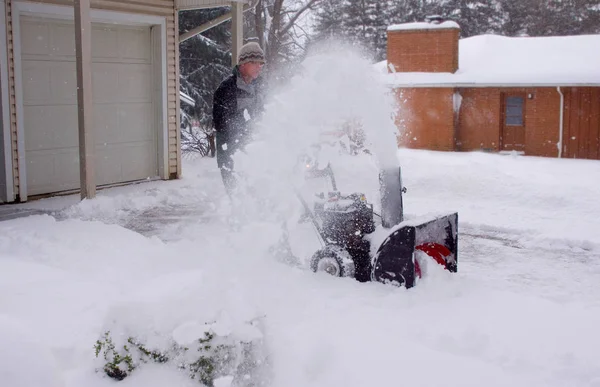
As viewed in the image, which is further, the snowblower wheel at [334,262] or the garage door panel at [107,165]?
the garage door panel at [107,165]

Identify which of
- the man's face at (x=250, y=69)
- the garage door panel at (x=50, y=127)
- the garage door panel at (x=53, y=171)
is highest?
the man's face at (x=250, y=69)

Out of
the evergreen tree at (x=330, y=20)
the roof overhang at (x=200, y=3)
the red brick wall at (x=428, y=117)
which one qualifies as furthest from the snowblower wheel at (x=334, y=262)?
the evergreen tree at (x=330, y=20)

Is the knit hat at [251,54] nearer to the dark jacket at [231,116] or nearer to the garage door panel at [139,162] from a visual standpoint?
the dark jacket at [231,116]

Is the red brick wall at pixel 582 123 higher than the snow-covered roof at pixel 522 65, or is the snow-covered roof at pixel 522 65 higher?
the snow-covered roof at pixel 522 65

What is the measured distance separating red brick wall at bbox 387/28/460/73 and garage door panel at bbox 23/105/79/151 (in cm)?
1593

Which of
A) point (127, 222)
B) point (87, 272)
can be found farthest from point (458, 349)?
point (127, 222)

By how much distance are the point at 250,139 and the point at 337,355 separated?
321cm

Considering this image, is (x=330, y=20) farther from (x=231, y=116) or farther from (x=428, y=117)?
(x=231, y=116)

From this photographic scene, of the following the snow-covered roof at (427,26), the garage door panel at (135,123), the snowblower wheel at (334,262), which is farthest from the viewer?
the snow-covered roof at (427,26)

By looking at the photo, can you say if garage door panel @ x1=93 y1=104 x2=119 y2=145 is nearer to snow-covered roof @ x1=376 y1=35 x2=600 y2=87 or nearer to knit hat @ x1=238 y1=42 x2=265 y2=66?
knit hat @ x1=238 y1=42 x2=265 y2=66

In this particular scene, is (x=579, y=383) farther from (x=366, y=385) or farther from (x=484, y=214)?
(x=484, y=214)

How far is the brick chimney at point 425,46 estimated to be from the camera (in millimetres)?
23594

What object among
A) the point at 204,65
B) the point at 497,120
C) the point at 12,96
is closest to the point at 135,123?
the point at 12,96

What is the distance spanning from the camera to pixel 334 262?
5406 mm
